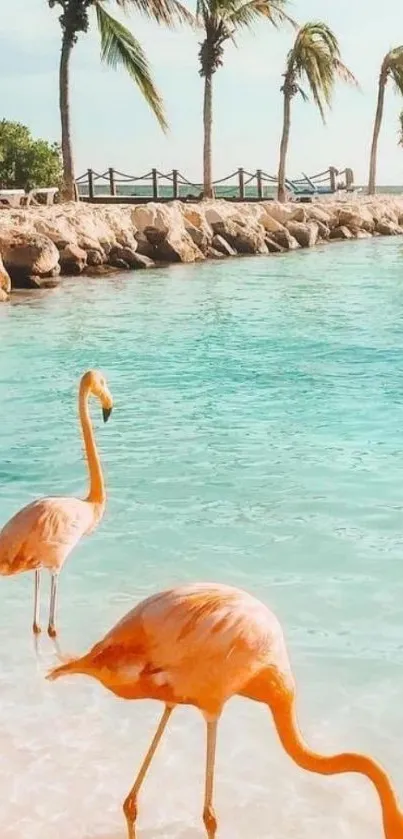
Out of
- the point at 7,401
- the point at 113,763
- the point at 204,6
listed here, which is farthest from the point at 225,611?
the point at 204,6

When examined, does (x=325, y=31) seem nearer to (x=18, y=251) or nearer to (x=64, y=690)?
(x=18, y=251)

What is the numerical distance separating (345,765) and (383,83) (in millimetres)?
43360

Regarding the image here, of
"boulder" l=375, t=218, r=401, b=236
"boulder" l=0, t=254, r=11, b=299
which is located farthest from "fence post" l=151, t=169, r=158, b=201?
"boulder" l=0, t=254, r=11, b=299

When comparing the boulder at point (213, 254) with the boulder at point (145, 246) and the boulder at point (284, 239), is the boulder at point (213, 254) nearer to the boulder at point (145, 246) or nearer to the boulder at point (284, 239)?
the boulder at point (145, 246)

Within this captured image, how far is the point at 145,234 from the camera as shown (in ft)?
82.6

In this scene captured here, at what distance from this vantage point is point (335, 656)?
4.96 m

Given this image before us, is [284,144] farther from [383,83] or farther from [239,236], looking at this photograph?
[383,83]

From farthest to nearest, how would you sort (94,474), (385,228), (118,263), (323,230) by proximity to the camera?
(385,228), (323,230), (118,263), (94,474)

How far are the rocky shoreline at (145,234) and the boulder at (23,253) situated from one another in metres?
0.02

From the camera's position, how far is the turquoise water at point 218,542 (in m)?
3.84

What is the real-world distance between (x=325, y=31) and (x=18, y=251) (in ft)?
64.7

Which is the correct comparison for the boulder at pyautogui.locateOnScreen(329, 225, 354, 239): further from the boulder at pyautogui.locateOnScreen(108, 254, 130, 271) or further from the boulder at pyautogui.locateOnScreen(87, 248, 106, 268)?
the boulder at pyautogui.locateOnScreen(87, 248, 106, 268)

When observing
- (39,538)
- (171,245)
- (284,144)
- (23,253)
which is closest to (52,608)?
(39,538)

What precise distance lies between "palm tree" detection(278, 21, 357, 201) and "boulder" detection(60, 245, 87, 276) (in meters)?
14.8
